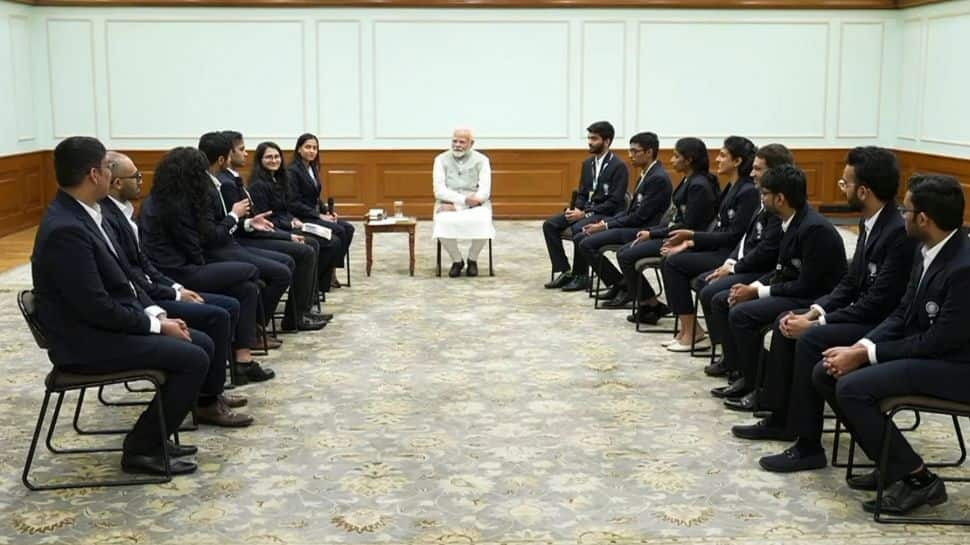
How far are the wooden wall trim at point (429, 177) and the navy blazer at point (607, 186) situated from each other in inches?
161

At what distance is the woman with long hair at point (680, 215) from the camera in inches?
277

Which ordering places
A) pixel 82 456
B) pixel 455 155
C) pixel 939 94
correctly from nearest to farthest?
pixel 82 456, pixel 455 155, pixel 939 94

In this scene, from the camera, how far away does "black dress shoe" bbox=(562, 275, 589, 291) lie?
348 inches

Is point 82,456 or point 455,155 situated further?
point 455,155

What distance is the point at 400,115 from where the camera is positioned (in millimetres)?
13023

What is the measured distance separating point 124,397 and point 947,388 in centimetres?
389

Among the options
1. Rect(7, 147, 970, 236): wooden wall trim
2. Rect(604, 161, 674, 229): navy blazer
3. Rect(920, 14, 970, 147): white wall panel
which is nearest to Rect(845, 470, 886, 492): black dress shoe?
Rect(604, 161, 674, 229): navy blazer

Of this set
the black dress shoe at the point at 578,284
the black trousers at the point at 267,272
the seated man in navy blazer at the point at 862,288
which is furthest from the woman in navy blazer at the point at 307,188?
the seated man in navy blazer at the point at 862,288

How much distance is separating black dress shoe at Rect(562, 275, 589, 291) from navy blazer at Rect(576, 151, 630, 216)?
0.53 m

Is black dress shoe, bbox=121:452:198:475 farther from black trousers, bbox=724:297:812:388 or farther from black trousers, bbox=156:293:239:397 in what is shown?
black trousers, bbox=724:297:812:388

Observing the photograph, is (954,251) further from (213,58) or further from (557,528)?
(213,58)

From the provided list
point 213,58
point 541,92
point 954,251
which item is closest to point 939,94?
point 541,92

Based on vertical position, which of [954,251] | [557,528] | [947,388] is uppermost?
[954,251]

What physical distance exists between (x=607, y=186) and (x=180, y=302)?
14.6 ft
